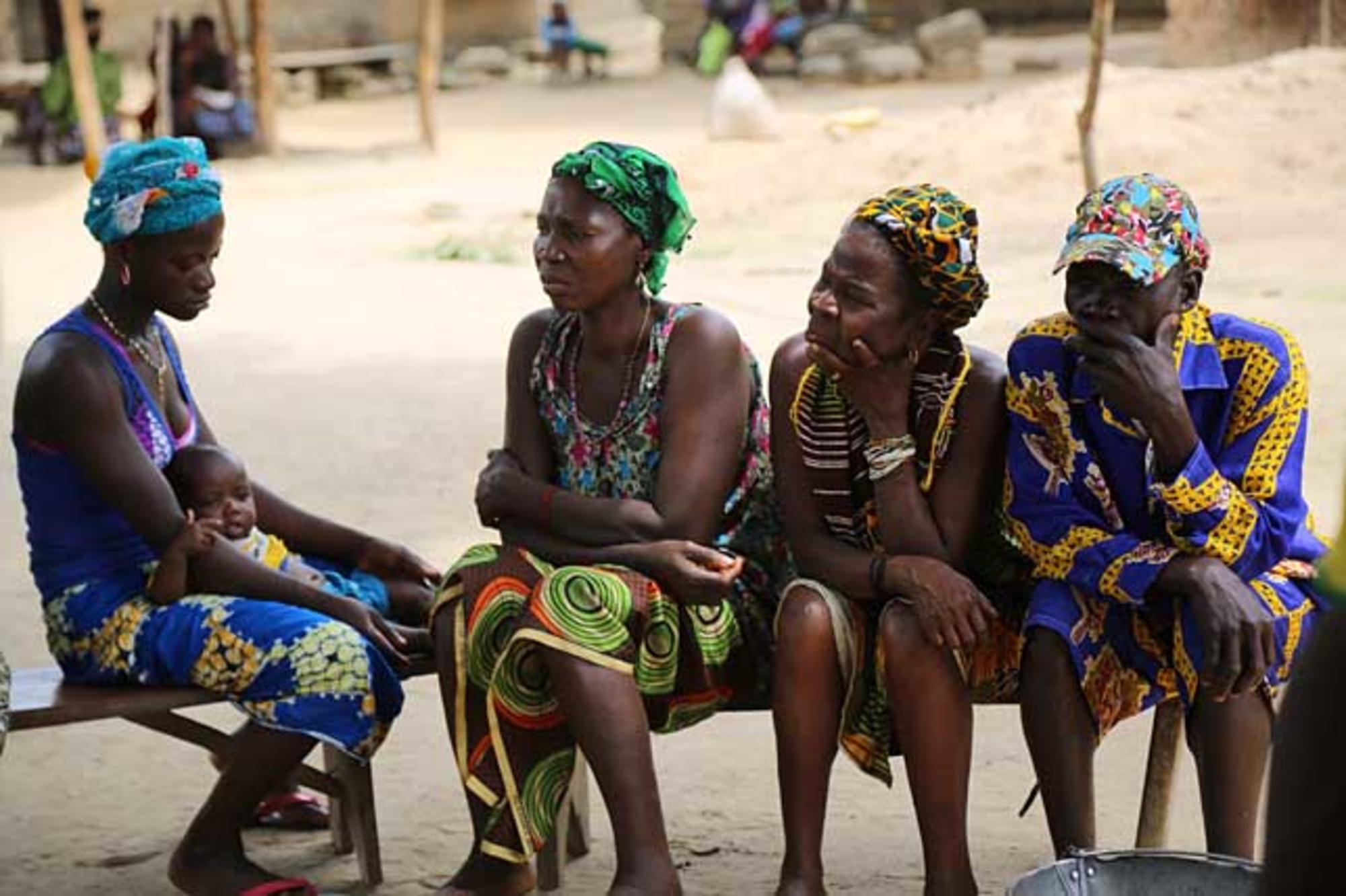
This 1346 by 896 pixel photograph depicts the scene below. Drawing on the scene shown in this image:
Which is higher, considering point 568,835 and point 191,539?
point 191,539

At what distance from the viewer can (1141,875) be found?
9.95 ft

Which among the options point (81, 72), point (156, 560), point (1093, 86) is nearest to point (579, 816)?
point (156, 560)

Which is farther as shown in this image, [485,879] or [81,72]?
[81,72]

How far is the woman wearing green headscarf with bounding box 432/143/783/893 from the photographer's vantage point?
361 cm

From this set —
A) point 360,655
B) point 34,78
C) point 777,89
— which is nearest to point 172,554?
point 360,655

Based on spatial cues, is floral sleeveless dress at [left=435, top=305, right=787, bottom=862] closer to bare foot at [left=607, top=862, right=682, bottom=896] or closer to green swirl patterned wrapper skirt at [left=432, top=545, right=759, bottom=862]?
green swirl patterned wrapper skirt at [left=432, top=545, right=759, bottom=862]

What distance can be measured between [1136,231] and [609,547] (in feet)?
3.59

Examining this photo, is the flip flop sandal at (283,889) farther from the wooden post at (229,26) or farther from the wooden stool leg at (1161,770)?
the wooden post at (229,26)

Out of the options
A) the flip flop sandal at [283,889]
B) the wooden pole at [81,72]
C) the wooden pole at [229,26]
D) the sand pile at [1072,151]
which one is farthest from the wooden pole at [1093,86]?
the wooden pole at [229,26]

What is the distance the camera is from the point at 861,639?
3.66m

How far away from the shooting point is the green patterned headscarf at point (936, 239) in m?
3.60

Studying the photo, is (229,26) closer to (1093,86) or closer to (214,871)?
(1093,86)

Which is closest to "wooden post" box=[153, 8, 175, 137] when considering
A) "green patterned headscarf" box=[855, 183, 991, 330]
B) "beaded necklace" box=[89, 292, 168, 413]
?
"beaded necklace" box=[89, 292, 168, 413]

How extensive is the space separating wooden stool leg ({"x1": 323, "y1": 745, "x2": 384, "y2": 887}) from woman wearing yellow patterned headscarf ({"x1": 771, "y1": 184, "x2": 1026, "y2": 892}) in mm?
819
